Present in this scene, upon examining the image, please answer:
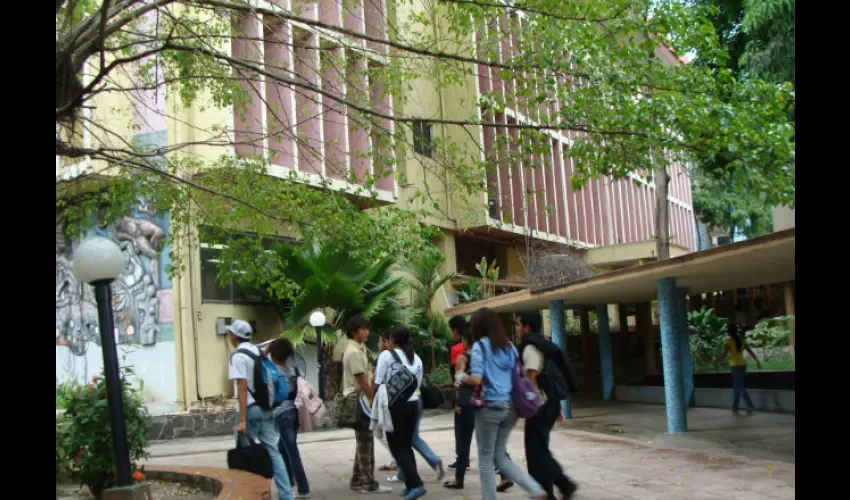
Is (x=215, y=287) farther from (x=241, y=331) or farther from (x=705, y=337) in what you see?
(x=705, y=337)

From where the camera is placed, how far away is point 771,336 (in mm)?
27234

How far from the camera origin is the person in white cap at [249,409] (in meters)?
7.45

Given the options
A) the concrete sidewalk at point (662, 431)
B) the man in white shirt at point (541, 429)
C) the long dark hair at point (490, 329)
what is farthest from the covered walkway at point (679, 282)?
the long dark hair at point (490, 329)

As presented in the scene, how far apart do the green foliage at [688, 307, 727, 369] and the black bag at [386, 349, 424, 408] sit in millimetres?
19399

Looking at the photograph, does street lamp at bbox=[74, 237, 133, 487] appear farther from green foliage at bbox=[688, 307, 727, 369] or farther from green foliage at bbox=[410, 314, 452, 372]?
green foliage at bbox=[688, 307, 727, 369]

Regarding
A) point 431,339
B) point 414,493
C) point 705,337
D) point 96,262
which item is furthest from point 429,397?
point 705,337

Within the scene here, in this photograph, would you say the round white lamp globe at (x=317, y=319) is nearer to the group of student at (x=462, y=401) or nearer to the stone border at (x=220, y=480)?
the stone border at (x=220, y=480)

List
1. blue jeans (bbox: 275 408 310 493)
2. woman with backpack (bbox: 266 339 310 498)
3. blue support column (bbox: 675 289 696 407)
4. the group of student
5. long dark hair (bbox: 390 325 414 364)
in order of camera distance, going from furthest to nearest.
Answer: blue support column (bbox: 675 289 696 407) < blue jeans (bbox: 275 408 310 493) < long dark hair (bbox: 390 325 414 364) < woman with backpack (bbox: 266 339 310 498) < the group of student

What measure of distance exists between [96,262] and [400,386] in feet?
9.22

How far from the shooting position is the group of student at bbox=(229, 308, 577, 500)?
22.9 feet

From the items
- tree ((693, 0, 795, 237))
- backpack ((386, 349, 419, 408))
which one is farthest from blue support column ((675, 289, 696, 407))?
backpack ((386, 349, 419, 408))

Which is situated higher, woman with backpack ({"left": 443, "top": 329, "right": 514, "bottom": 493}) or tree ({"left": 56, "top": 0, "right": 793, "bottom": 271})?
tree ({"left": 56, "top": 0, "right": 793, "bottom": 271})
